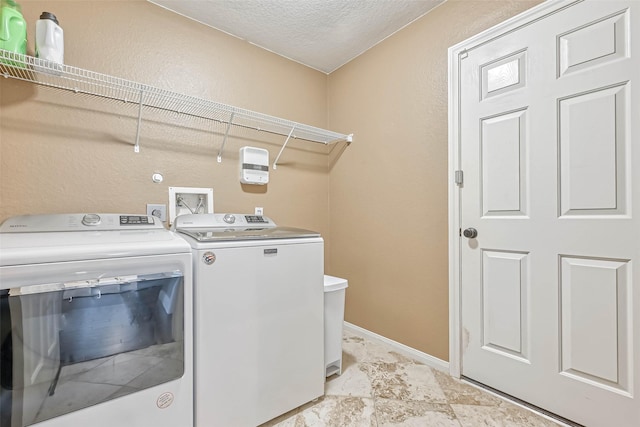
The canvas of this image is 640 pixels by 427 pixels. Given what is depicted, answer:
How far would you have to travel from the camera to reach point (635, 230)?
114 cm

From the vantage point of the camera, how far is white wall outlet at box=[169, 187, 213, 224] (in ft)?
5.95

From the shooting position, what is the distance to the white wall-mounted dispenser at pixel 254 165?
2084 mm

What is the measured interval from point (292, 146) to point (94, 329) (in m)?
1.89

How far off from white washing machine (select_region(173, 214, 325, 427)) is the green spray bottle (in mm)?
1097

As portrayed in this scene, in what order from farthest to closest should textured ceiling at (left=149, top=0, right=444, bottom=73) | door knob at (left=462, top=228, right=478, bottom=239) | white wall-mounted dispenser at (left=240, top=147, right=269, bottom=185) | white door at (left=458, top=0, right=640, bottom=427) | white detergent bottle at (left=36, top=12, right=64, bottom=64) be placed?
1. white wall-mounted dispenser at (left=240, top=147, right=269, bottom=185)
2. textured ceiling at (left=149, top=0, right=444, bottom=73)
3. door knob at (left=462, top=228, right=478, bottom=239)
4. white detergent bottle at (left=36, top=12, right=64, bottom=64)
5. white door at (left=458, top=0, right=640, bottom=427)

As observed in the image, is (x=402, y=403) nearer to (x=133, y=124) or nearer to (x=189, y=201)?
(x=189, y=201)

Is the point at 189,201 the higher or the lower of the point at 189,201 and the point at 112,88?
the lower

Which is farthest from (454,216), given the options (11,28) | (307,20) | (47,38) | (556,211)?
(11,28)

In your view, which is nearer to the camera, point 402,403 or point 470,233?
point 402,403

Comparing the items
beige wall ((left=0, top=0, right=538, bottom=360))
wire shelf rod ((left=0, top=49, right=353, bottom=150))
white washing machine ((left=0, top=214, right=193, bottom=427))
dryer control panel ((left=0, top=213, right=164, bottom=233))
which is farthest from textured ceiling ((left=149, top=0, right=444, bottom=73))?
white washing machine ((left=0, top=214, right=193, bottom=427))

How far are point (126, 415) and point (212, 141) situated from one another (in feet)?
5.42

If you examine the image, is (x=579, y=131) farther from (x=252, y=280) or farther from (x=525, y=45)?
(x=252, y=280)

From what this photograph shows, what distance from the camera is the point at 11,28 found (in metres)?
1.23

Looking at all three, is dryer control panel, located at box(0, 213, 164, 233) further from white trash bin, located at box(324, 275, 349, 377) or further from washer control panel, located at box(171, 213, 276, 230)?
white trash bin, located at box(324, 275, 349, 377)
